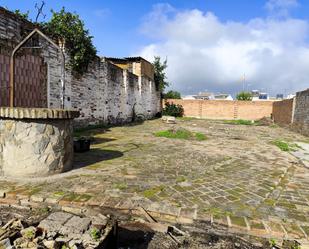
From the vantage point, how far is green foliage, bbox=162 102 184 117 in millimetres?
28923

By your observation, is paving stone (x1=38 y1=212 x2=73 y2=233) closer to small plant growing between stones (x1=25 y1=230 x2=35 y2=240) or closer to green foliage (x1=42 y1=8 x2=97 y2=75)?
small plant growing between stones (x1=25 y1=230 x2=35 y2=240)

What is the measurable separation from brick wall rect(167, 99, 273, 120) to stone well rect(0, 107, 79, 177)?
26.2 meters

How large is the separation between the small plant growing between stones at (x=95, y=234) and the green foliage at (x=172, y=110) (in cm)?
2636

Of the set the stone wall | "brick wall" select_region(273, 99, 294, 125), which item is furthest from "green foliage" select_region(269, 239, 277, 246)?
"brick wall" select_region(273, 99, 294, 125)

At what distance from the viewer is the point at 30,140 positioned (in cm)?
434

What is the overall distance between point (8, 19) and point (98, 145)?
4746 mm

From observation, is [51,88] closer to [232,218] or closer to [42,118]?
[42,118]

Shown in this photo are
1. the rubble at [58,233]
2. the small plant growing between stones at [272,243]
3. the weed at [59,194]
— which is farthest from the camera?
the weed at [59,194]

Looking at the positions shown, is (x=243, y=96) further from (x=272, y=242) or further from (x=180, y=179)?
(x=272, y=242)

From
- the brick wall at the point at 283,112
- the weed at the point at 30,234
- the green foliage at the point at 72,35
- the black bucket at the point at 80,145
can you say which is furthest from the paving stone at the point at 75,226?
the brick wall at the point at 283,112

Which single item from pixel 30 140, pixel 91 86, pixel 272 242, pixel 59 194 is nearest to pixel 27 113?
pixel 30 140

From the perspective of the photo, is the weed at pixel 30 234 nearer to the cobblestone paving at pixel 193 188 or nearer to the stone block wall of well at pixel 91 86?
the cobblestone paving at pixel 193 188

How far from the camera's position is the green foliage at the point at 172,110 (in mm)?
28923

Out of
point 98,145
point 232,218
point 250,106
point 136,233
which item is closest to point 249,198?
point 232,218
